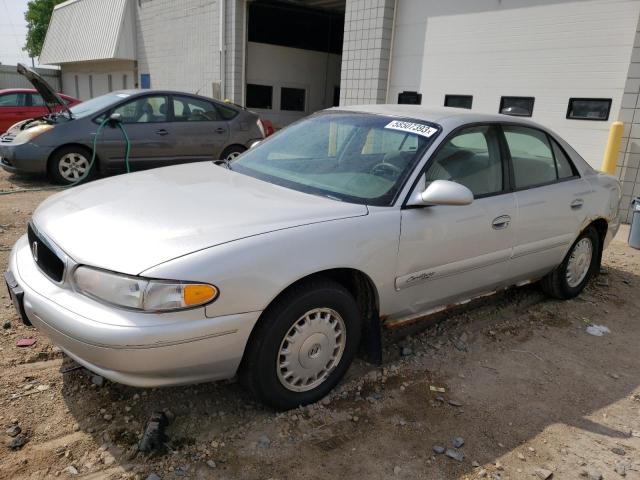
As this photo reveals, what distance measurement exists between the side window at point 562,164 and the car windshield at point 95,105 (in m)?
6.33

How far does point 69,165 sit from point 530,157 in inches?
262

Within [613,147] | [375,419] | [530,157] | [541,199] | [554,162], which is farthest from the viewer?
[613,147]

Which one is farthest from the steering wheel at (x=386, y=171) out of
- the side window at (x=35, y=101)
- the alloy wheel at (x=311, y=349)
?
the side window at (x=35, y=101)

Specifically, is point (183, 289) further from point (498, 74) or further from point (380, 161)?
point (498, 74)

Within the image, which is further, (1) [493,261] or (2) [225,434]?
(1) [493,261]

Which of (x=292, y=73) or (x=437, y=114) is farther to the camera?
(x=292, y=73)

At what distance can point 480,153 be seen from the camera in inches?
142

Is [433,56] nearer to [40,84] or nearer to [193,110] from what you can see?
[193,110]

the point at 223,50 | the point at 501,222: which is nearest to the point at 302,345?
the point at 501,222

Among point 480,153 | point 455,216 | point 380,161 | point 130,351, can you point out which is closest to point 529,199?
point 480,153

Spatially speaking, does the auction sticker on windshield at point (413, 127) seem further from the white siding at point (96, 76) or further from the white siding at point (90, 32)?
the white siding at point (96, 76)

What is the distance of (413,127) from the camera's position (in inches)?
131

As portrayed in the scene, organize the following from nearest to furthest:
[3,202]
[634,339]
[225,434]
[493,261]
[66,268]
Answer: [66,268], [225,434], [493,261], [634,339], [3,202]

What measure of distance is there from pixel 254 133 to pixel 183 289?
693cm
